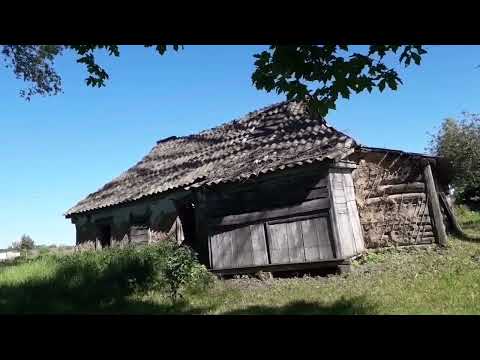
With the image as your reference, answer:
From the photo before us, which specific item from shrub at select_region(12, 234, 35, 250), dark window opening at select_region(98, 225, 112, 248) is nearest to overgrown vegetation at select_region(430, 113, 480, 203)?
dark window opening at select_region(98, 225, 112, 248)

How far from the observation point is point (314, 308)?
23.7 feet

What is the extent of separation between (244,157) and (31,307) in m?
7.79

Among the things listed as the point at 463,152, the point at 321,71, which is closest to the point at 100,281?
the point at 321,71

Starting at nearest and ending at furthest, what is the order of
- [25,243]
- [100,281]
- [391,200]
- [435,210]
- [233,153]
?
[100,281] < [435,210] < [391,200] < [233,153] < [25,243]

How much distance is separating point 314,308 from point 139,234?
32.6 ft

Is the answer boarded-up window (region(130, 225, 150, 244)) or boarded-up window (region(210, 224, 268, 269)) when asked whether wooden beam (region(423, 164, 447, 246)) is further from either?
boarded-up window (region(130, 225, 150, 244))

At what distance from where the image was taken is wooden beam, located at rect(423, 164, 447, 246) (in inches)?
457

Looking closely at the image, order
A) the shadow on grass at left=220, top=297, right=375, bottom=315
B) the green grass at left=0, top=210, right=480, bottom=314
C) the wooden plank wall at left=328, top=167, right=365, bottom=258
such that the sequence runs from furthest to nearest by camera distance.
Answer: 1. the wooden plank wall at left=328, top=167, right=365, bottom=258
2. the green grass at left=0, top=210, right=480, bottom=314
3. the shadow on grass at left=220, top=297, right=375, bottom=315

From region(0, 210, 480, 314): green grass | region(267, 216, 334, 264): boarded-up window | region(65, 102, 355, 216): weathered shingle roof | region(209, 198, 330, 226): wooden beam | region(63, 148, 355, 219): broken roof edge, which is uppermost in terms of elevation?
region(65, 102, 355, 216): weathered shingle roof

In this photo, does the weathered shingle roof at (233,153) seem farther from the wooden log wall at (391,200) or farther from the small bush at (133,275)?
the small bush at (133,275)

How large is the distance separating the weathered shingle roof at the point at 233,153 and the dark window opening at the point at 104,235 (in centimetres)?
115

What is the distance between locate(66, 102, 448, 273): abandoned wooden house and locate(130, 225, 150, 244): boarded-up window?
41mm

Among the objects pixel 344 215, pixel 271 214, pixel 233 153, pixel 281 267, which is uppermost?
pixel 233 153

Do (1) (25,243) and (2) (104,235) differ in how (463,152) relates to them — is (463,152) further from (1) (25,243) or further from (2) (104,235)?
(1) (25,243)
